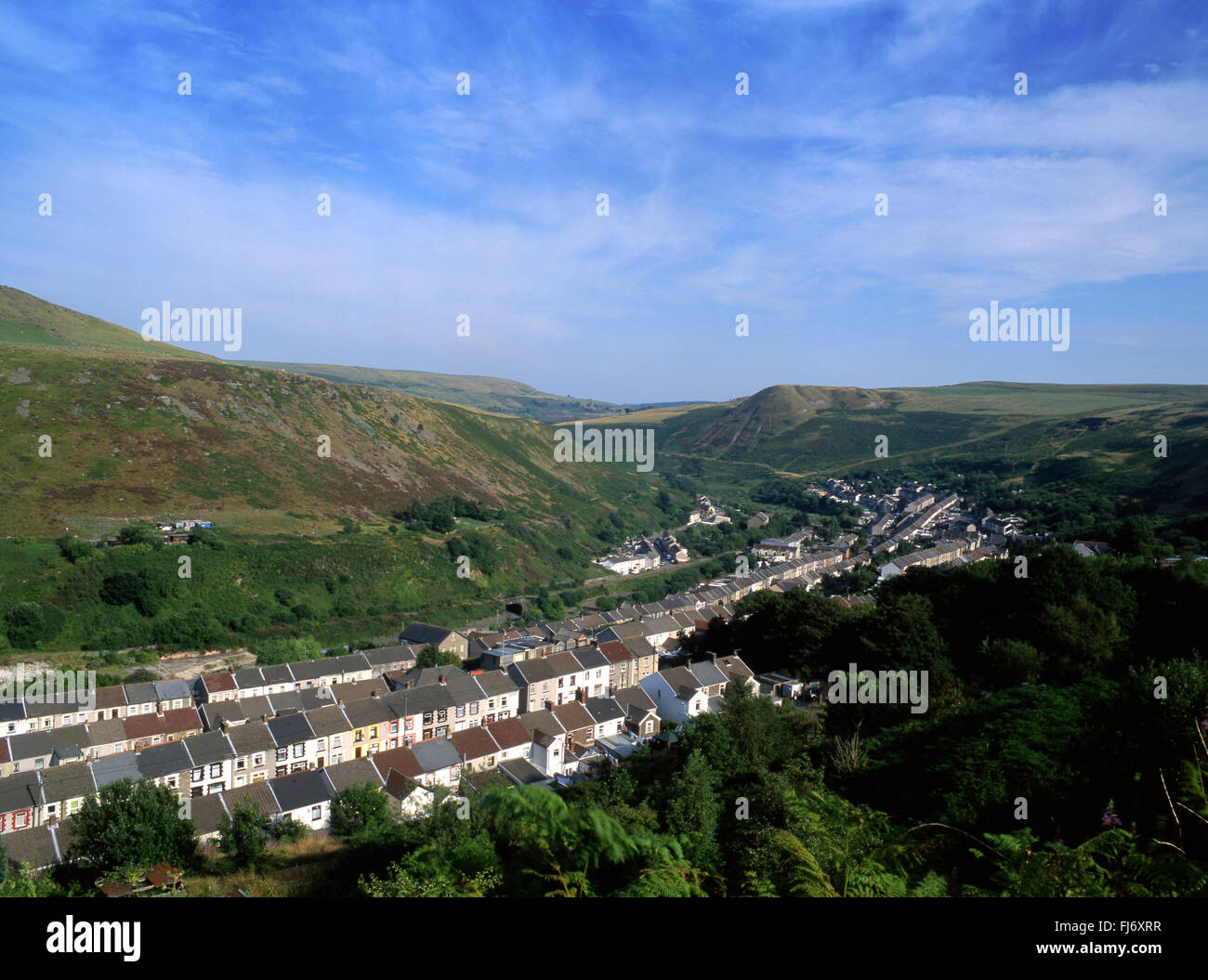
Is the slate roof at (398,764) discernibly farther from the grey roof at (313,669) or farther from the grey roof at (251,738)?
the grey roof at (313,669)

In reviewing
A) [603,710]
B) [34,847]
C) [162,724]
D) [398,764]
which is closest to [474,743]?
[398,764]

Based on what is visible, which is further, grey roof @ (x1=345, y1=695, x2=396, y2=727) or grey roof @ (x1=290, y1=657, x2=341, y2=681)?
grey roof @ (x1=290, y1=657, x2=341, y2=681)

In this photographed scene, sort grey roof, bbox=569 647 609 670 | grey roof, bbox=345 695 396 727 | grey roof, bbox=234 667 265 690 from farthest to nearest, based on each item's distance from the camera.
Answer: grey roof, bbox=569 647 609 670
grey roof, bbox=234 667 265 690
grey roof, bbox=345 695 396 727

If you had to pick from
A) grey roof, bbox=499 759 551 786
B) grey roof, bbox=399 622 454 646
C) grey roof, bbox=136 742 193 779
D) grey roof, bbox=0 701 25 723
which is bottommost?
grey roof, bbox=499 759 551 786

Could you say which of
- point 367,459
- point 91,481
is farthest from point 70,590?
point 367,459

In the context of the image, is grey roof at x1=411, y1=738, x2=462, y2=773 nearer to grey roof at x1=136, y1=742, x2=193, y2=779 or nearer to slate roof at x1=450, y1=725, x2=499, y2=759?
slate roof at x1=450, y1=725, x2=499, y2=759

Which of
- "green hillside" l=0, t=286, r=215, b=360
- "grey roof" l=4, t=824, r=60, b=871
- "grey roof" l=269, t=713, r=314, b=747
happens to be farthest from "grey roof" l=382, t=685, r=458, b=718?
"green hillside" l=0, t=286, r=215, b=360

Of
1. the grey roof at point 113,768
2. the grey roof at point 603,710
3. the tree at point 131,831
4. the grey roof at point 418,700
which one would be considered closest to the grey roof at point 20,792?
the grey roof at point 113,768

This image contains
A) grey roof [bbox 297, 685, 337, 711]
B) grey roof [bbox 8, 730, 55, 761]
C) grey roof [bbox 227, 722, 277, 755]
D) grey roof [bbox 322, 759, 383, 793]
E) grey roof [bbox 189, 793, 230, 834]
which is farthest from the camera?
grey roof [bbox 297, 685, 337, 711]
